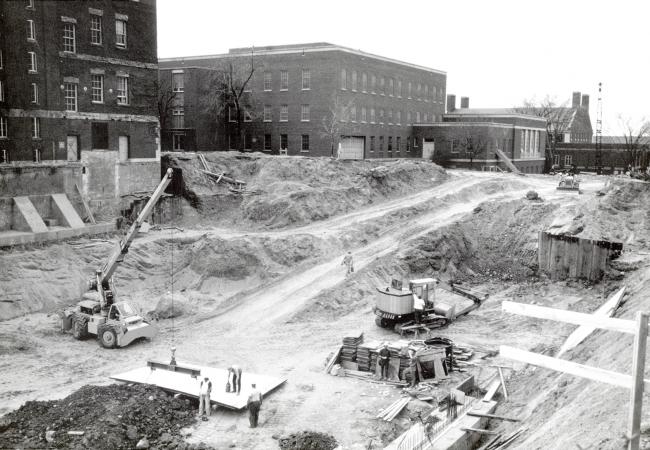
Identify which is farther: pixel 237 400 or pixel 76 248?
pixel 76 248

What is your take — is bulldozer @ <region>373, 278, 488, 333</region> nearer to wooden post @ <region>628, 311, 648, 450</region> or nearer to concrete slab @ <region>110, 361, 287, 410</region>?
concrete slab @ <region>110, 361, 287, 410</region>

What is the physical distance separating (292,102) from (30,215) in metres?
32.9

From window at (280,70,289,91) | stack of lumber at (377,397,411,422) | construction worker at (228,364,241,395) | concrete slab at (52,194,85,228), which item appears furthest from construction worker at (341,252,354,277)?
window at (280,70,289,91)

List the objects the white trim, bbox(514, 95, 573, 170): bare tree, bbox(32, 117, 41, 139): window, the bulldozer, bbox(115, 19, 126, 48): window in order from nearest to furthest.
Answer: the bulldozer < bbox(32, 117, 41, 139): window < bbox(115, 19, 126, 48): window < the white trim < bbox(514, 95, 573, 170): bare tree

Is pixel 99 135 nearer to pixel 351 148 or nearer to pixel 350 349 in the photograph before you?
pixel 350 349

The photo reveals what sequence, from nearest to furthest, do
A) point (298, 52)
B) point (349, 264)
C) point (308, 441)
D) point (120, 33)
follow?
point (308, 441)
point (349, 264)
point (120, 33)
point (298, 52)

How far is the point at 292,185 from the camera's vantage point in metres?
47.7

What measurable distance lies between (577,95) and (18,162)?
10293 cm

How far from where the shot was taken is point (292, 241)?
39.1 m

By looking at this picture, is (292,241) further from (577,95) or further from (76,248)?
(577,95)

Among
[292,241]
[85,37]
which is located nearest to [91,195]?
[85,37]

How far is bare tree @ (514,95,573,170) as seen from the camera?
90.1 m

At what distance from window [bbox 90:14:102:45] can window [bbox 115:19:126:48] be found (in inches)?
60.0

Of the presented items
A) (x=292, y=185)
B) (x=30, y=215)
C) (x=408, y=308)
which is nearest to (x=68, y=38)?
(x=30, y=215)
